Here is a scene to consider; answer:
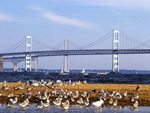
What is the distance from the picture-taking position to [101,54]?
264 feet

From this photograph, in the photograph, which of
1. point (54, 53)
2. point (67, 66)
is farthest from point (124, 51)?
point (67, 66)

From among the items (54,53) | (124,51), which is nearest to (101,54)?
(124,51)

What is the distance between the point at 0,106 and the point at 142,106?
5.45 meters

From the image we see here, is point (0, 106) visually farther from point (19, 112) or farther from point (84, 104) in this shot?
point (84, 104)

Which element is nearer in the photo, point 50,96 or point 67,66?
point 50,96

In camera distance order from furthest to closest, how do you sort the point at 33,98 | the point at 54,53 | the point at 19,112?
the point at 54,53 → the point at 33,98 → the point at 19,112

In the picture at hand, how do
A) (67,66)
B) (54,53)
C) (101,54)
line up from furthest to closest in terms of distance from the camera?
(67,66) → (54,53) → (101,54)

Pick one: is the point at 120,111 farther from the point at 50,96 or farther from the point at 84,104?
the point at 50,96

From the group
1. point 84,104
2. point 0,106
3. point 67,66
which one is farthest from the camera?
point 67,66

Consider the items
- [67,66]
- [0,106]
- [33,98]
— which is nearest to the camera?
[0,106]

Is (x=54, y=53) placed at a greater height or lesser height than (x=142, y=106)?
greater

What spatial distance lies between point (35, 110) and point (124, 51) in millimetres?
69787

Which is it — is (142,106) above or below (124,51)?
below

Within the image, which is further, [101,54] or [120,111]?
[101,54]
